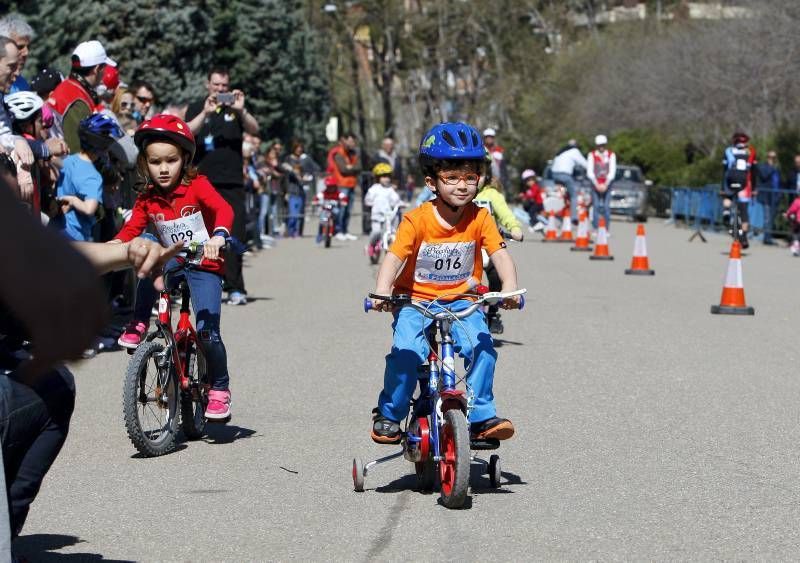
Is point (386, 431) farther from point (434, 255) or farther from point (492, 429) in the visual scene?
point (434, 255)

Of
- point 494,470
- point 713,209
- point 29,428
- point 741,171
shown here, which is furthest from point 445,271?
point 713,209

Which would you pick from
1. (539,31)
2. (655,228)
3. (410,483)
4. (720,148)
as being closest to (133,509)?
(410,483)

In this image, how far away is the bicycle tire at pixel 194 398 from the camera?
866cm

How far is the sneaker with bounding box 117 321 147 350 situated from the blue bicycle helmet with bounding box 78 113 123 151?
11.8 ft

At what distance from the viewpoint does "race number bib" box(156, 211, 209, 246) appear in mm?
8453

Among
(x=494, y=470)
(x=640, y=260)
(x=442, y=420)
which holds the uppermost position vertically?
(x=442, y=420)

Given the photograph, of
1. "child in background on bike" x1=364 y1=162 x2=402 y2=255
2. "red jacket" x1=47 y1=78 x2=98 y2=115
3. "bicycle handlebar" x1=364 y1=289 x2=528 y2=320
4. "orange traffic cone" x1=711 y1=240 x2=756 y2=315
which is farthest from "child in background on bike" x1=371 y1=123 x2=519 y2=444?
"child in background on bike" x1=364 y1=162 x2=402 y2=255

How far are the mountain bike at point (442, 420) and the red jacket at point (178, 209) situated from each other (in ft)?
5.14

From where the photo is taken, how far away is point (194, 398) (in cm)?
866

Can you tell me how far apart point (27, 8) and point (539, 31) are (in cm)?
5440

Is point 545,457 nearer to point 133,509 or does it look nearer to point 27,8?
point 133,509

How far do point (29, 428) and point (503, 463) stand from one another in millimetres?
4031

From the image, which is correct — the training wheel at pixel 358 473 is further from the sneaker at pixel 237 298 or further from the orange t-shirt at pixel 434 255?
the sneaker at pixel 237 298

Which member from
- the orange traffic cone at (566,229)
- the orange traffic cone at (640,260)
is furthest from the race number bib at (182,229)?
the orange traffic cone at (566,229)
